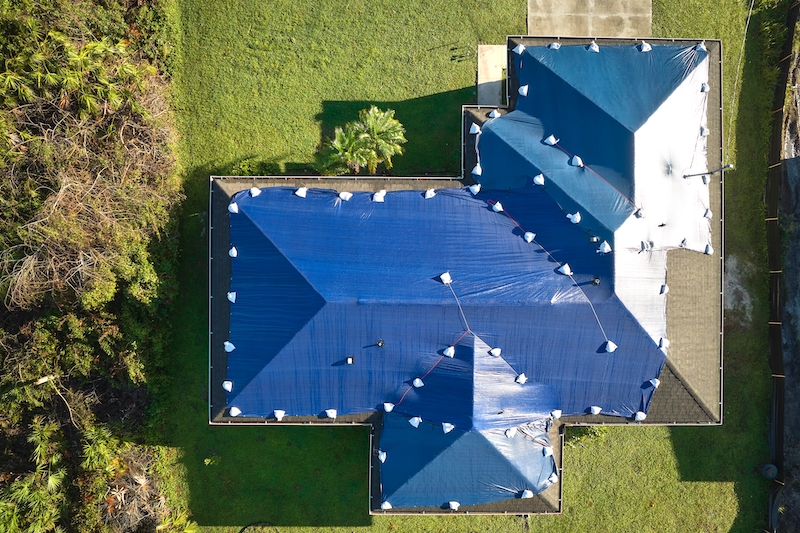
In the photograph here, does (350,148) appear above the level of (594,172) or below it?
above

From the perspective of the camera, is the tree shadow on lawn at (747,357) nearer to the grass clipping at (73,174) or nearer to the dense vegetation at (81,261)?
the dense vegetation at (81,261)

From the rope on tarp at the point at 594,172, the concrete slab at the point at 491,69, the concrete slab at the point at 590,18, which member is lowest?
the rope on tarp at the point at 594,172

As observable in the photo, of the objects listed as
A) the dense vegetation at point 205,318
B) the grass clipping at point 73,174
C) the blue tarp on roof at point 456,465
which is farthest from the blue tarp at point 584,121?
the grass clipping at point 73,174

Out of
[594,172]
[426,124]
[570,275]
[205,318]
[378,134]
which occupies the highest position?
[426,124]

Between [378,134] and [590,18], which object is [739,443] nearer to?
[590,18]

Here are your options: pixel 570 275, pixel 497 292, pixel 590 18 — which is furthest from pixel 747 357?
pixel 590 18

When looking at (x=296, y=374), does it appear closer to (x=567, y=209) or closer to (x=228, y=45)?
(x=567, y=209)

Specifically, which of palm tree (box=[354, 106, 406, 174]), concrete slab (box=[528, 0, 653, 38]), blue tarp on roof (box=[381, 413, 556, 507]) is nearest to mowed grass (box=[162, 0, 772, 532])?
concrete slab (box=[528, 0, 653, 38])
